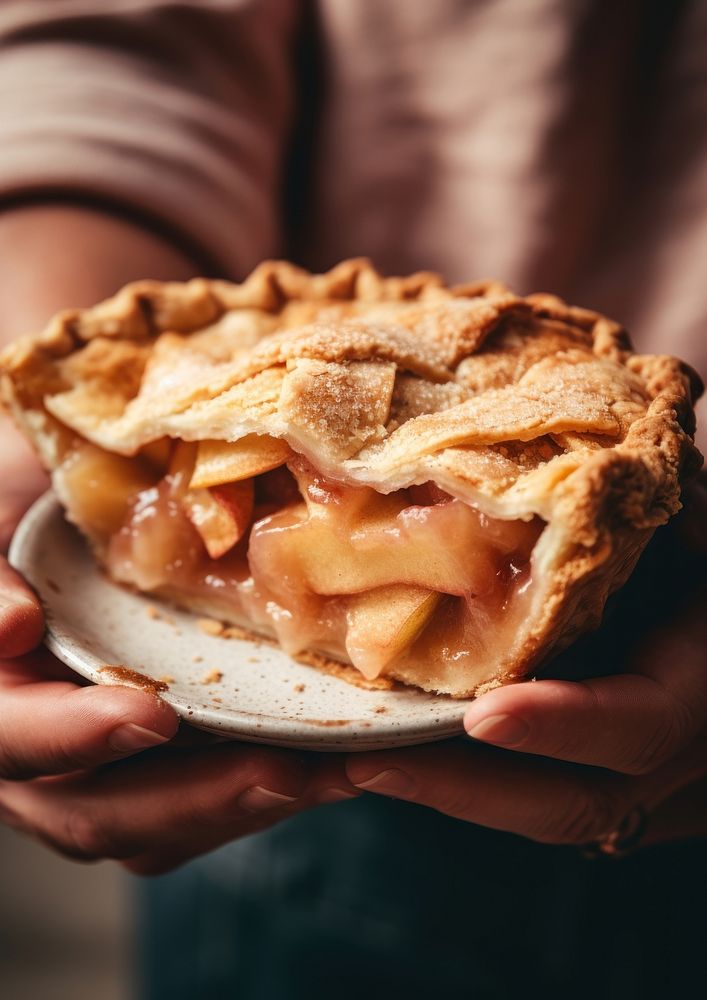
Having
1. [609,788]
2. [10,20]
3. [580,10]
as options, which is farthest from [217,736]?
[10,20]

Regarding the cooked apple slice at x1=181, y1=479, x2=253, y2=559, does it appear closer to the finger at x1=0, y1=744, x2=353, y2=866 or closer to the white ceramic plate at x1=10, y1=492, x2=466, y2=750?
the white ceramic plate at x1=10, y1=492, x2=466, y2=750

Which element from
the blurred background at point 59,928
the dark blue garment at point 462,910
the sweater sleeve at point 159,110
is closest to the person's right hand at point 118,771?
the dark blue garment at point 462,910

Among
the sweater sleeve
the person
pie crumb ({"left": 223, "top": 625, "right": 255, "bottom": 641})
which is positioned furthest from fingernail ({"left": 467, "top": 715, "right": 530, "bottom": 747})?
the sweater sleeve

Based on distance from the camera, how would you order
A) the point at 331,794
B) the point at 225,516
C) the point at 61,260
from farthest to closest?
1. the point at 61,260
2. the point at 225,516
3. the point at 331,794

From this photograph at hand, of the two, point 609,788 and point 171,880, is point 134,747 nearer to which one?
point 609,788

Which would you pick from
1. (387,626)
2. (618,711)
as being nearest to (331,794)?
(387,626)

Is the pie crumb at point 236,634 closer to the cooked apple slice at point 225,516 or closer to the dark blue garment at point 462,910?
the cooked apple slice at point 225,516

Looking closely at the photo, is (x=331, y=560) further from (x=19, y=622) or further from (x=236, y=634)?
(x=19, y=622)
